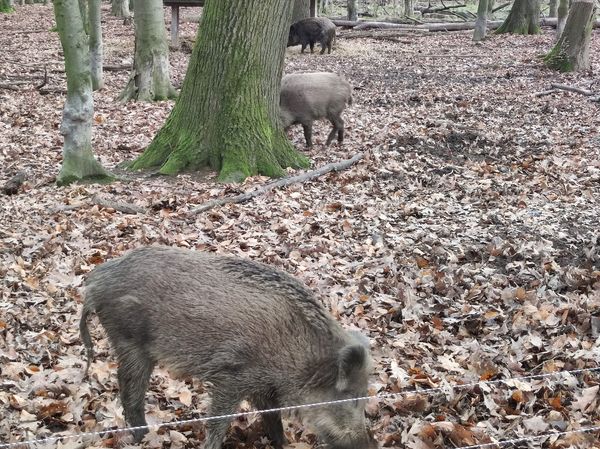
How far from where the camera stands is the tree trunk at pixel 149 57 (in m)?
14.4

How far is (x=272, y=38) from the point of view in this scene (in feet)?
31.3

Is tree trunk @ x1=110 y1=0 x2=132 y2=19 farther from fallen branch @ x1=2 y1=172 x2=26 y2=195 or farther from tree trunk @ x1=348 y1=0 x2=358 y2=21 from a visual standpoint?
fallen branch @ x1=2 y1=172 x2=26 y2=195

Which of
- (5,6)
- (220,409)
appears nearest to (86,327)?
(220,409)

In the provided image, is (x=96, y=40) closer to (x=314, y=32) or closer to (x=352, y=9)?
(x=314, y=32)

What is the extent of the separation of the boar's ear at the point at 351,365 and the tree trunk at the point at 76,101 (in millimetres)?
Result: 6686

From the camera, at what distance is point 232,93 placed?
9.45 m

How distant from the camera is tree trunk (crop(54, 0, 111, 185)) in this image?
866 centimetres

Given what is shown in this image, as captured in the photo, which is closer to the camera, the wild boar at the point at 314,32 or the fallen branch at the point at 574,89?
the fallen branch at the point at 574,89

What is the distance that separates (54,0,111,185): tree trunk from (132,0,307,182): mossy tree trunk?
1072mm

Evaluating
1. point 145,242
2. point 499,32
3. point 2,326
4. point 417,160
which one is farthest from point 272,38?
point 499,32

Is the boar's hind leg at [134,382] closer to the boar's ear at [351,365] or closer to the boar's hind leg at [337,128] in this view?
the boar's ear at [351,365]

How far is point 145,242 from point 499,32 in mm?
24998

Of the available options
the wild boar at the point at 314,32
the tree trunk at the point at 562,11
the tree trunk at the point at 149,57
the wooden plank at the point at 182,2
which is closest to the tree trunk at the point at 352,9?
the wild boar at the point at 314,32

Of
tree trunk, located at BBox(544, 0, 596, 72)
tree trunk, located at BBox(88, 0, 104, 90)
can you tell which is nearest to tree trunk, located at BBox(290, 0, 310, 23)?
tree trunk, located at BBox(88, 0, 104, 90)
